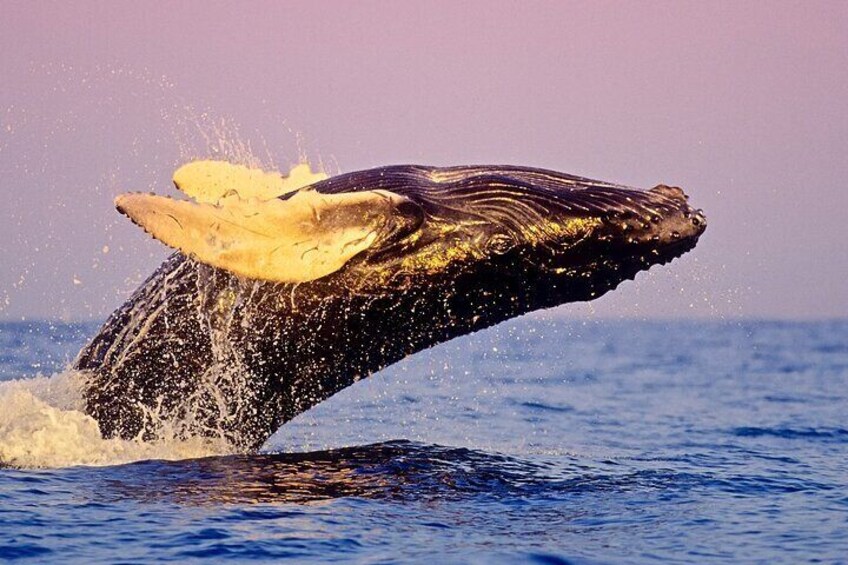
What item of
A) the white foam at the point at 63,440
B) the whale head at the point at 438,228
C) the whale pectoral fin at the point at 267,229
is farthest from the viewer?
the white foam at the point at 63,440

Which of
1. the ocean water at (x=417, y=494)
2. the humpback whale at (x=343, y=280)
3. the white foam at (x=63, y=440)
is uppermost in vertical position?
the humpback whale at (x=343, y=280)

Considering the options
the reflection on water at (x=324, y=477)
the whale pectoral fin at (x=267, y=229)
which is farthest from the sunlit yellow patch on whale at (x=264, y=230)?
the reflection on water at (x=324, y=477)

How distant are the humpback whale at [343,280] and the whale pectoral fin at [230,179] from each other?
0.69 meters

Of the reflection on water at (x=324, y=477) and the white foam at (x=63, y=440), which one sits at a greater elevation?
the white foam at (x=63, y=440)

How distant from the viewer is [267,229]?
9.78 meters

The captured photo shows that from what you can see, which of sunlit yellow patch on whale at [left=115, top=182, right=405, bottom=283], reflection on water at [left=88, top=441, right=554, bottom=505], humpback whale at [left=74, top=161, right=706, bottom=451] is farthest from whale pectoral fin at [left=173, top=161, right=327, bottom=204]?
reflection on water at [left=88, top=441, right=554, bottom=505]

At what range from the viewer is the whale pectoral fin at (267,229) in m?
9.62

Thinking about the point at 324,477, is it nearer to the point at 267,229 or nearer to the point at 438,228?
the point at 267,229

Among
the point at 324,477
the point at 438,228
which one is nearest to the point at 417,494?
the point at 324,477

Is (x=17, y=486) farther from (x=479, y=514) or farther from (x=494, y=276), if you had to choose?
(x=494, y=276)

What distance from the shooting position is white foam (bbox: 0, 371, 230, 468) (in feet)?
34.7

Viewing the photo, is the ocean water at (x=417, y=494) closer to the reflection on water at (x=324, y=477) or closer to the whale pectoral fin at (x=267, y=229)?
the reflection on water at (x=324, y=477)

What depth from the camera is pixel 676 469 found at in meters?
11.7

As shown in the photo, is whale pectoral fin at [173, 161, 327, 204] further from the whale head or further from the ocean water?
the ocean water
